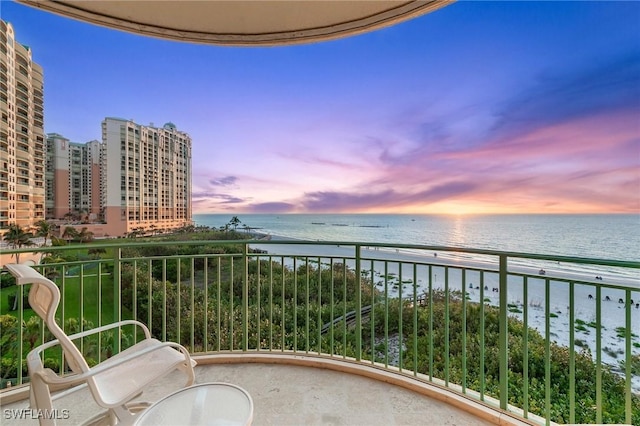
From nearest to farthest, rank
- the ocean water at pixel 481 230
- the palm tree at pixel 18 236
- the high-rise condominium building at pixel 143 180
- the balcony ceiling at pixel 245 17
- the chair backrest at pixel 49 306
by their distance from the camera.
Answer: the chair backrest at pixel 49 306 < the balcony ceiling at pixel 245 17 < the palm tree at pixel 18 236 < the high-rise condominium building at pixel 143 180 < the ocean water at pixel 481 230

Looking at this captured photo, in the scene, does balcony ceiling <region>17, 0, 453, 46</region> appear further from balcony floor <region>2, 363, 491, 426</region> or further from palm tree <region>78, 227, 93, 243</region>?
palm tree <region>78, 227, 93, 243</region>

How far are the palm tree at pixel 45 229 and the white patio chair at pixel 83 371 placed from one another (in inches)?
357

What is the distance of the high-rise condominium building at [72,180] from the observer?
909cm

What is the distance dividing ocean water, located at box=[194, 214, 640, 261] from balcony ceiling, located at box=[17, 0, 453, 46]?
11827 millimetres

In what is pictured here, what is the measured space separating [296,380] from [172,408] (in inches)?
56.4

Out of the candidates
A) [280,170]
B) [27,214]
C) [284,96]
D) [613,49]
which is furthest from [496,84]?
[27,214]

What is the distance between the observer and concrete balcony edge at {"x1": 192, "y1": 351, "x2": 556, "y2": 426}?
187 centimetres

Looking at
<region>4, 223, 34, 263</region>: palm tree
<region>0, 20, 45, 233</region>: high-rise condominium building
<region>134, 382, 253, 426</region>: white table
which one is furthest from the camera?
<region>4, 223, 34, 263</region>: palm tree

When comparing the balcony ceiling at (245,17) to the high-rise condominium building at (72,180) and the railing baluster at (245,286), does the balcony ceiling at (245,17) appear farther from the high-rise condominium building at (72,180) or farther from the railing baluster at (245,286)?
the high-rise condominium building at (72,180)

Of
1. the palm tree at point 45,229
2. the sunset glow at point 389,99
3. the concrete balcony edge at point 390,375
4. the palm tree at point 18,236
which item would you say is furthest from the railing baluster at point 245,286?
the palm tree at point 45,229

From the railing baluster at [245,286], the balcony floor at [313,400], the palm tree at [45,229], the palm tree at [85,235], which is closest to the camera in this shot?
the balcony floor at [313,400]

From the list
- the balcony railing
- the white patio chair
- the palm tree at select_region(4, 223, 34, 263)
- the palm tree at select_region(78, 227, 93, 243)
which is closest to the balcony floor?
the balcony railing

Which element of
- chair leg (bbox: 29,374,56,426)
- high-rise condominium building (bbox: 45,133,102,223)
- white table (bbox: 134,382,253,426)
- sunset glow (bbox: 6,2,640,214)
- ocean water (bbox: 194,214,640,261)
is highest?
sunset glow (bbox: 6,2,640,214)

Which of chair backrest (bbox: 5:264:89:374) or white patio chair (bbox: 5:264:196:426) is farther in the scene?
chair backrest (bbox: 5:264:89:374)
